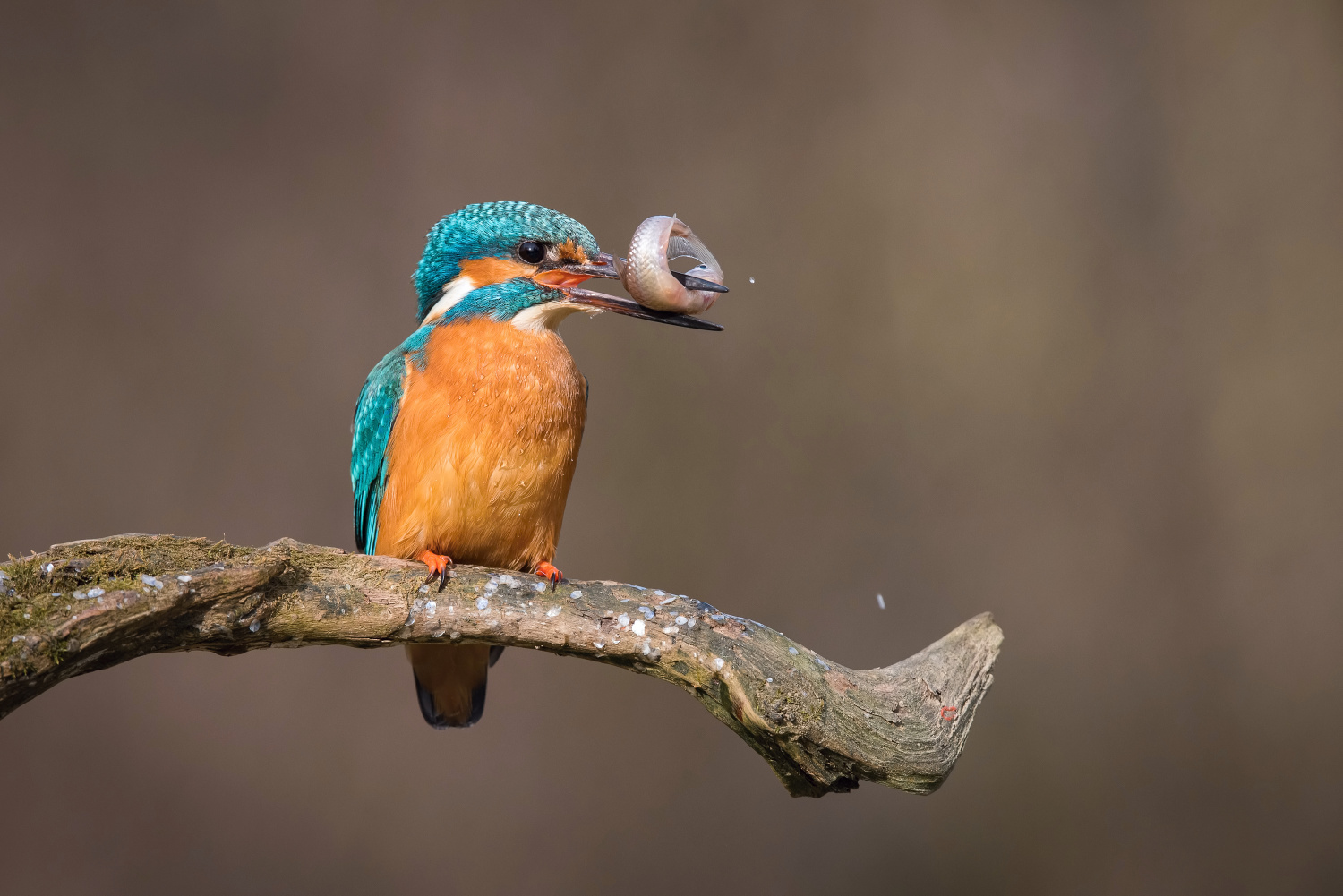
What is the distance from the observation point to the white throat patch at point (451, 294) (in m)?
2.32

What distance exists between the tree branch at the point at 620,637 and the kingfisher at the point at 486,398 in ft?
0.38

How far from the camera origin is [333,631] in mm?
1828

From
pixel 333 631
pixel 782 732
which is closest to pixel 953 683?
pixel 782 732

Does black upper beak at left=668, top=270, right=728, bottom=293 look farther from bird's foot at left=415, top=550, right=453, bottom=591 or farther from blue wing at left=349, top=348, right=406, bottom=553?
bird's foot at left=415, top=550, right=453, bottom=591

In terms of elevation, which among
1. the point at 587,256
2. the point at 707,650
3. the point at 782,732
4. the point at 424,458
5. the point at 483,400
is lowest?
the point at 782,732

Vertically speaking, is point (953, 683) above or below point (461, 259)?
below

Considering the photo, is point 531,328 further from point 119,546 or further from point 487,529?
point 119,546

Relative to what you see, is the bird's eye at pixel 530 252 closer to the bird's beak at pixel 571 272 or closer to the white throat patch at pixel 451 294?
the bird's beak at pixel 571 272

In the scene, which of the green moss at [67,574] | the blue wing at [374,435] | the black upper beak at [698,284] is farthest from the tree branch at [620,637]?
the black upper beak at [698,284]

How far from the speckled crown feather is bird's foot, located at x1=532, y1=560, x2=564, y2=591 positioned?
0.72 metres

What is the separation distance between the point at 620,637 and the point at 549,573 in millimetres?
264

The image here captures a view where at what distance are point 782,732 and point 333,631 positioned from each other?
2.88 feet

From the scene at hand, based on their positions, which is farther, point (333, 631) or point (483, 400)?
point (483, 400)

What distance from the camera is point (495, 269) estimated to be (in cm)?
228
